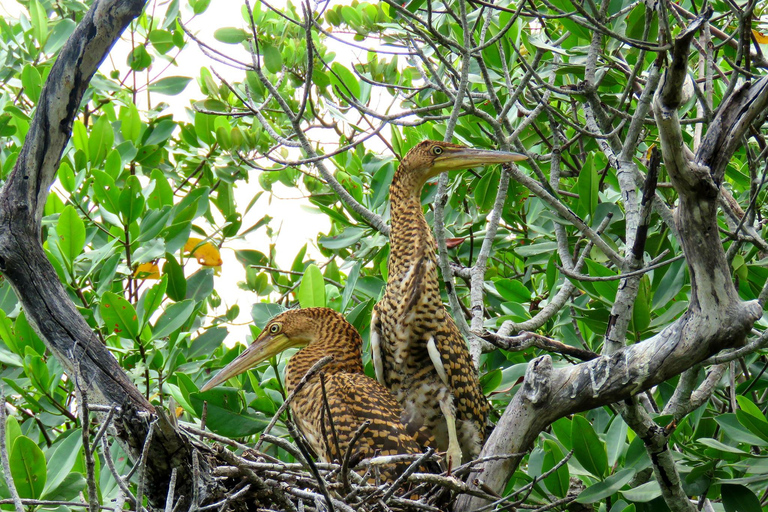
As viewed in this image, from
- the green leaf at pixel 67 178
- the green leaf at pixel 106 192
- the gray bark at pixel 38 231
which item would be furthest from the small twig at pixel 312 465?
the green leaf at pixel 67 178

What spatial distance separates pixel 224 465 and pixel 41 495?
0.78 meters

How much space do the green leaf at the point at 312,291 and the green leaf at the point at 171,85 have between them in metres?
1.79

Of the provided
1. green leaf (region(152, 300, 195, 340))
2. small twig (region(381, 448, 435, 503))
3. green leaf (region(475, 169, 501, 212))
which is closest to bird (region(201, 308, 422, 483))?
green leaf (region(152, 300, 195, 340))

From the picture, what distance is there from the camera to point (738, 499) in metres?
2.72

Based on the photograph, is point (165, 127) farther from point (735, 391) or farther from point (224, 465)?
point (735, 391)

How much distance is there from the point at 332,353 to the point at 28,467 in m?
1.36

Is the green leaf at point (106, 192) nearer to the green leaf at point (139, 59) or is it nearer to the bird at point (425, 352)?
the bird at point (425, 352)

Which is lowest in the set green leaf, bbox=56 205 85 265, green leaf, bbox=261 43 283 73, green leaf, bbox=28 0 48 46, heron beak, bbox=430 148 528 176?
green leaf, bbox=56 205 85 265

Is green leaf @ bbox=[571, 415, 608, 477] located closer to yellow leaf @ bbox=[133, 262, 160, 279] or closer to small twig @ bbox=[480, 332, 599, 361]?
small twig @ bbox=[480, 332, 599, 361]

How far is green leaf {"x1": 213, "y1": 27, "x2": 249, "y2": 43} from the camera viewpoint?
4.56 metres

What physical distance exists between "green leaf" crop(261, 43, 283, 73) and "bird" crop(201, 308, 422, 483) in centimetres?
135

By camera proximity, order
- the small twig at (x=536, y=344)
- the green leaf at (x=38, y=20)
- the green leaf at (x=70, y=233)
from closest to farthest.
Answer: the small twig at (x=536, y=344) → the green leaf at (x=70, y=233) → the green leaf at (x=38, y=20)

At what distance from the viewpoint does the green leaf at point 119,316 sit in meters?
3.16

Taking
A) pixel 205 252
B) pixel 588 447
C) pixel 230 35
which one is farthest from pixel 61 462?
pixel 230 35
